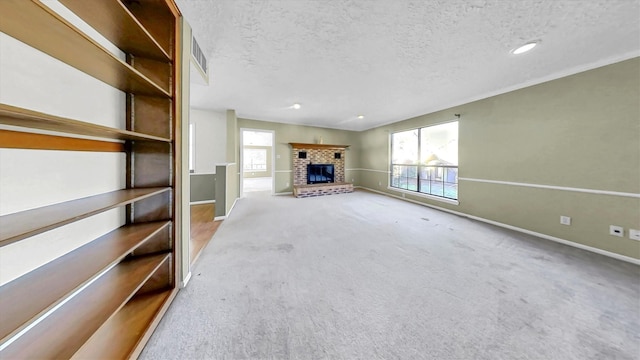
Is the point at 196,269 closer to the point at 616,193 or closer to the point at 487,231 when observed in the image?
the point at 487,231

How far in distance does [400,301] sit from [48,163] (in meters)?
2.34

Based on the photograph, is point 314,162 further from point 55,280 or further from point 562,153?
point 55,280

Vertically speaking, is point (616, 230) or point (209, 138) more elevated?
point (209, 138)

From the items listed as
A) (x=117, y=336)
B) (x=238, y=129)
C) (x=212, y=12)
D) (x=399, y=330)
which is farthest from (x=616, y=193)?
(x=238, y=129)

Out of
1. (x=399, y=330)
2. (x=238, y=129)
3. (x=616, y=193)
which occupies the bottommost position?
(x=399, y=330)

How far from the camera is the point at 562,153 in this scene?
8.84 feet

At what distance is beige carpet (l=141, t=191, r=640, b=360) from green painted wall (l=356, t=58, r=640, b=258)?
48cm

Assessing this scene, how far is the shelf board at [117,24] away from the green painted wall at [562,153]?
464 cm

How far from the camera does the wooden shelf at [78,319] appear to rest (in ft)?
2.72

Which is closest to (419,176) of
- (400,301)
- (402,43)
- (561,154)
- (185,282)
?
(561,154)

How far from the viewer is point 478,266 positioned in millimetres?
2092

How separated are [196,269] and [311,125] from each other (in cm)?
539

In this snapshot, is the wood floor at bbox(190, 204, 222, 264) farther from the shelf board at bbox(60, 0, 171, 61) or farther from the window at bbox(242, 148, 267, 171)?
the window at bbox(242, 148, 267, 171)

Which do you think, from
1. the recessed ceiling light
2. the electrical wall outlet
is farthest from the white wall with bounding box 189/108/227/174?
the electrical wall outlet
